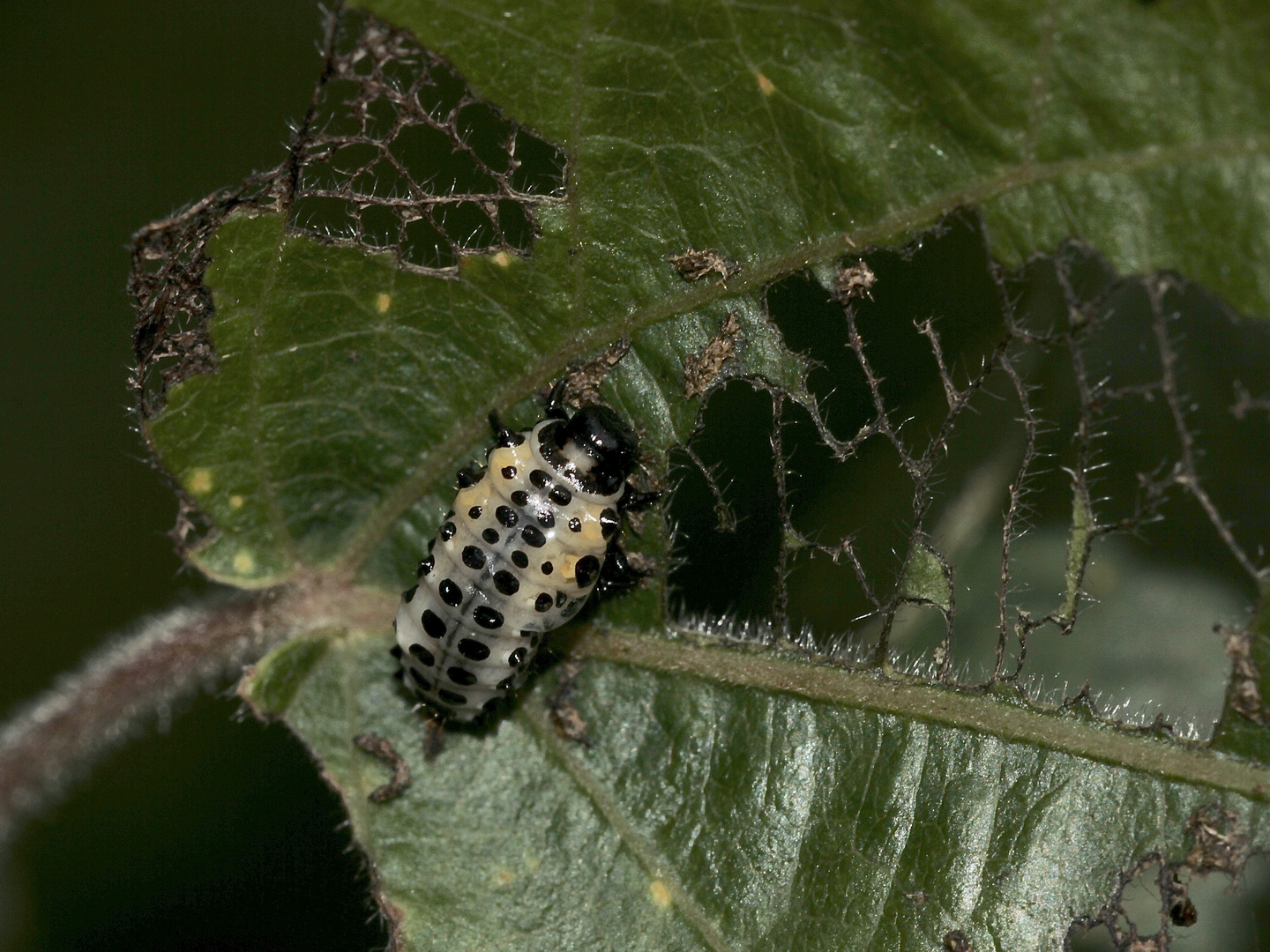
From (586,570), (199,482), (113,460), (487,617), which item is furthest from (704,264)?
(113,460)

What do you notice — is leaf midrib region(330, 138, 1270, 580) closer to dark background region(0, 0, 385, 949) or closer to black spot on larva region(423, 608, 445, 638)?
black spot on larva region(423, 608, 445, 638)

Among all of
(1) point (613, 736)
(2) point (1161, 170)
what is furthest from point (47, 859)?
(2) point (1161, 170)

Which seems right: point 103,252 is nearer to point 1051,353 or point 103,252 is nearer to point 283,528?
point 283,528

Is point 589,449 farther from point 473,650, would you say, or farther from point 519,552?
point 473,650

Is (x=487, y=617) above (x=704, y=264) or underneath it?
underneath

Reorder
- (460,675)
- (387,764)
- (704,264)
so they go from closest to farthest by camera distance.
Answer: (704,264) → (460,675) → (387,764)

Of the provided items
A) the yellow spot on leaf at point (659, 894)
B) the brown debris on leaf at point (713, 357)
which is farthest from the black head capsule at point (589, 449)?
the yellow spot on leaf at point (659, 894)

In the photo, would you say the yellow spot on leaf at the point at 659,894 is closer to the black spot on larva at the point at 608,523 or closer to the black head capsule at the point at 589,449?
the black spot on larva at the point at 608,523

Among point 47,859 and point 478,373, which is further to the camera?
point 47,859
